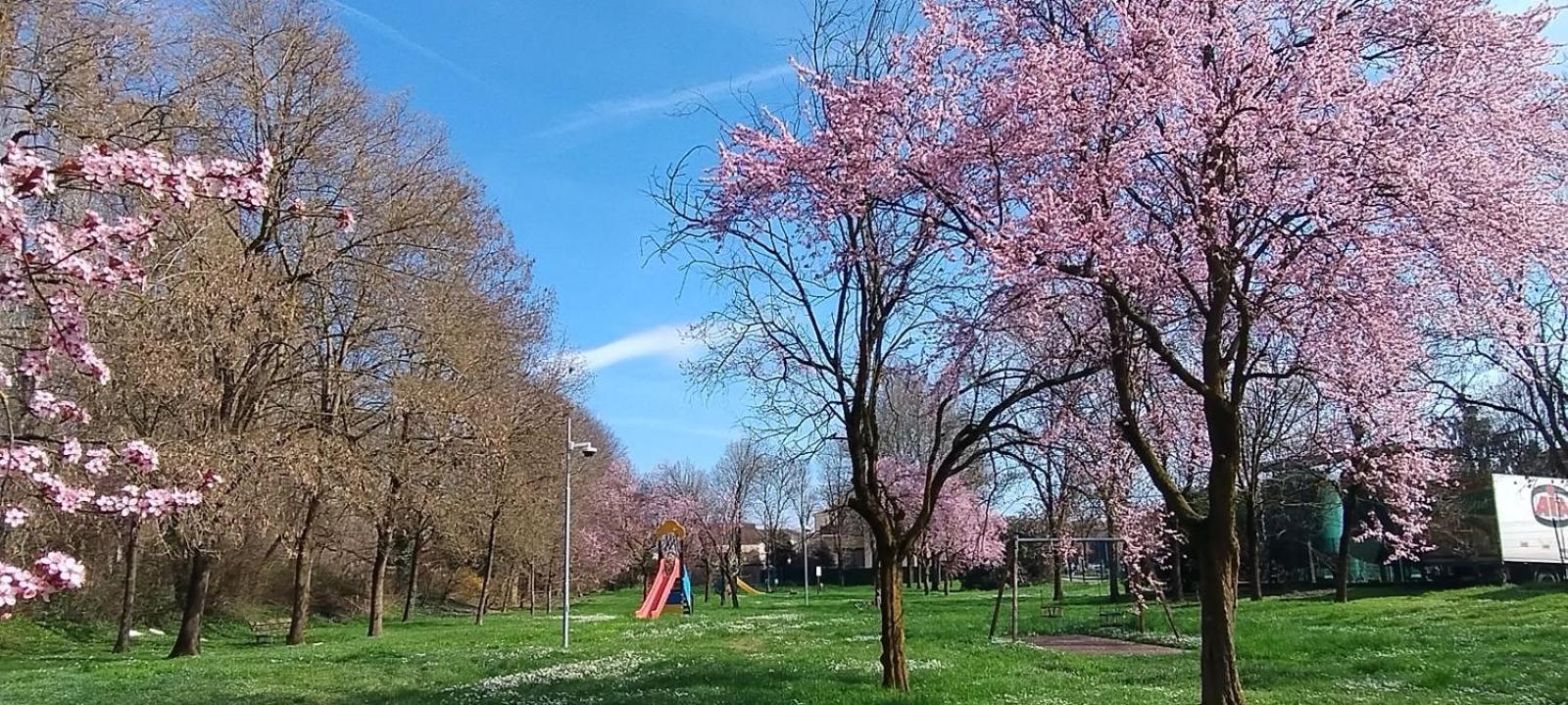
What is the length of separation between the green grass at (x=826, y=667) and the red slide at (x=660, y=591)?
13810 mm

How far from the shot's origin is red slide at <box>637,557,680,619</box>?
39750 mm

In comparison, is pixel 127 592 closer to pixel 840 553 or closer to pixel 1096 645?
pixel 1096 645

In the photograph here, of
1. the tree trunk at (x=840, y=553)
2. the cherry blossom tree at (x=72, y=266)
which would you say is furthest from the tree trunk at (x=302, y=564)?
the tree trunk at (x=840, y=553)

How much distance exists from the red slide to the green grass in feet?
45.3

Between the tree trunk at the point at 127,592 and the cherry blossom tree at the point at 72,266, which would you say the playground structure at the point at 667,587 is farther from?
the cherry blossom tree at the point at 72,266

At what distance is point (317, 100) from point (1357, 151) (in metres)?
19.7

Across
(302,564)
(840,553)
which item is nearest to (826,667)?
(302,564)

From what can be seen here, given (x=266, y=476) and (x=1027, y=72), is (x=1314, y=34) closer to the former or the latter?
(x=1027, y=72)

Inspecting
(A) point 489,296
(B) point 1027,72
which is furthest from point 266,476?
(B) point 1027,72

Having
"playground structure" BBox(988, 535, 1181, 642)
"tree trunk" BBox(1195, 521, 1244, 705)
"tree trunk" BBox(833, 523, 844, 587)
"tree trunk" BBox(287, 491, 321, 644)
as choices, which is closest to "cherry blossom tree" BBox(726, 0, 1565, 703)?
"tree trunk" BBox(1195, 521, 1244, 705)

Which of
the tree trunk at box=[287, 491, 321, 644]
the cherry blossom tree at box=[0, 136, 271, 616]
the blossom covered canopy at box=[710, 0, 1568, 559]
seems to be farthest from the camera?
the tree trunk at box=[287, 491, 321, 644]

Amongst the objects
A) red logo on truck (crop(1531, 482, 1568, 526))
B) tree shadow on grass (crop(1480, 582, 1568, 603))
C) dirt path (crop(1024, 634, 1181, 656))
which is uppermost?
red logo on truck (crop(1531, 482, 1568, 526))

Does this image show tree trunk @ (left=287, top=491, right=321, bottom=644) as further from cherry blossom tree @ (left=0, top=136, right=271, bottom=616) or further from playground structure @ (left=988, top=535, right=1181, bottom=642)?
cherry blossom tree @ (left=0, top=136, right=271, bottom=616)

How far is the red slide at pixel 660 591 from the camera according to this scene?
1565 inches
